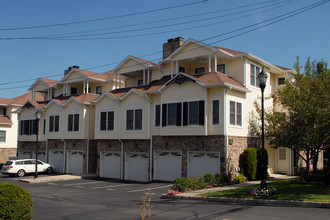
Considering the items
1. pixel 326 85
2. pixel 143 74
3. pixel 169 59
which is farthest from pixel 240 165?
pixel 143 74

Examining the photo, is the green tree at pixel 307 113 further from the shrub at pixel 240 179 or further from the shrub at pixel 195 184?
the shrub at pixel 195 184

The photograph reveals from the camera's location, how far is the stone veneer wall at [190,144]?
22.0 m

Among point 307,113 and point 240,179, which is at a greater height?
point 307,113

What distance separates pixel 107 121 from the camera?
29.3 m

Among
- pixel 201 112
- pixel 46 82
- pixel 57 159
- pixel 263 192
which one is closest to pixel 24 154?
pixel 57 159

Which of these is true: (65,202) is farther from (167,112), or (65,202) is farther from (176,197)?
(167,112)

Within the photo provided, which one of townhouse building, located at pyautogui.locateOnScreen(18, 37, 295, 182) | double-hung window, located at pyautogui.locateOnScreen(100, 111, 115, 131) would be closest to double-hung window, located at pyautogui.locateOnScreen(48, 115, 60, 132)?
townhouse building, located at pyautogui.locateOnScreen(18, 37, 295, 182)

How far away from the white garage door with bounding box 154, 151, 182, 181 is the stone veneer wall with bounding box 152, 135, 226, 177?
0.49m

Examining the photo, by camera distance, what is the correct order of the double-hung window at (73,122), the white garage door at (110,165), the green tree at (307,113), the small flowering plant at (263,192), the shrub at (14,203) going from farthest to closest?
the double-hung window at (73,122) → the white garage door at (110,165) → the green tree at (307,113) → the small flowering plant at (263,192) → the shrub at (14,203)

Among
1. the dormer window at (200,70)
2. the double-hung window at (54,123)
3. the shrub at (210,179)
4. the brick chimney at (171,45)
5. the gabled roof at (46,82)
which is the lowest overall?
the shrub at (210,179)

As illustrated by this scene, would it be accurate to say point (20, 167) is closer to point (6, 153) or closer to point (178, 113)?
point (178, 113)

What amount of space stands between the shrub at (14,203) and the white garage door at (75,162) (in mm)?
22386

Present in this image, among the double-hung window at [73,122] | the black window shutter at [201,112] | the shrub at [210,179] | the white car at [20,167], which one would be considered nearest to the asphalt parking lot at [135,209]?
the shrub at [210,179]

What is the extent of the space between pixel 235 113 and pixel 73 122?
16.7m
